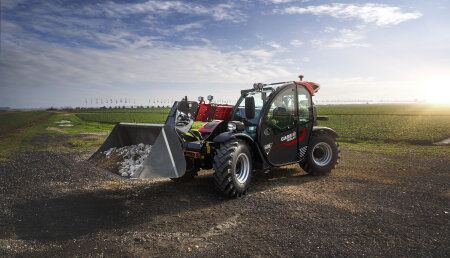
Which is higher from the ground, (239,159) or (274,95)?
(274,95)

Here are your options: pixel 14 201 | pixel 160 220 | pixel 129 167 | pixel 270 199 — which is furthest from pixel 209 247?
pixel 14 201

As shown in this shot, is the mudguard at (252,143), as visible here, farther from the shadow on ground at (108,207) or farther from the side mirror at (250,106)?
the shadow on ground at (108,207)

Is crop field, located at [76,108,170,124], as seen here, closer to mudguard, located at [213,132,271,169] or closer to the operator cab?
the operator cab

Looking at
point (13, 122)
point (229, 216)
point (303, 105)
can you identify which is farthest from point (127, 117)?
point (229, 216)

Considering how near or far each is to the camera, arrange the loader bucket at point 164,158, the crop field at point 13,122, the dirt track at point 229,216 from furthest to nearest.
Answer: the crop field at point 13,122
the loader bucket at point 164,158
the dirt track at point 229,216

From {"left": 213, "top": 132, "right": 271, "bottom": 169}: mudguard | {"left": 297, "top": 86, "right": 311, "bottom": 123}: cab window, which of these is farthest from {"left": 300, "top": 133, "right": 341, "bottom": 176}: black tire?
{"left": 213, "top": 132, "right": 271, "bottom": 169}: mudguard

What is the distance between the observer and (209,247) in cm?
422

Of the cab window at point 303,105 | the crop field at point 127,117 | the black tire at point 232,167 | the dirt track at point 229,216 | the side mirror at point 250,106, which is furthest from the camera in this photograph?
the crop field at point 127,117

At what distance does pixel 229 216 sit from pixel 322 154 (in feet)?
14.5

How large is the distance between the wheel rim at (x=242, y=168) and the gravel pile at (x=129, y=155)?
1986 millimetres

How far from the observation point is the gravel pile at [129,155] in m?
6.23

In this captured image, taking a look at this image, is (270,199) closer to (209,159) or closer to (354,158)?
(209,159)

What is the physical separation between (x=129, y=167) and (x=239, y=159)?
2368mm

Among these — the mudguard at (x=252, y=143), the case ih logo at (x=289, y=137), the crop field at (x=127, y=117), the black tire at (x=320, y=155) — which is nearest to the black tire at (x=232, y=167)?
the mudguard at (x=252, y=143)
